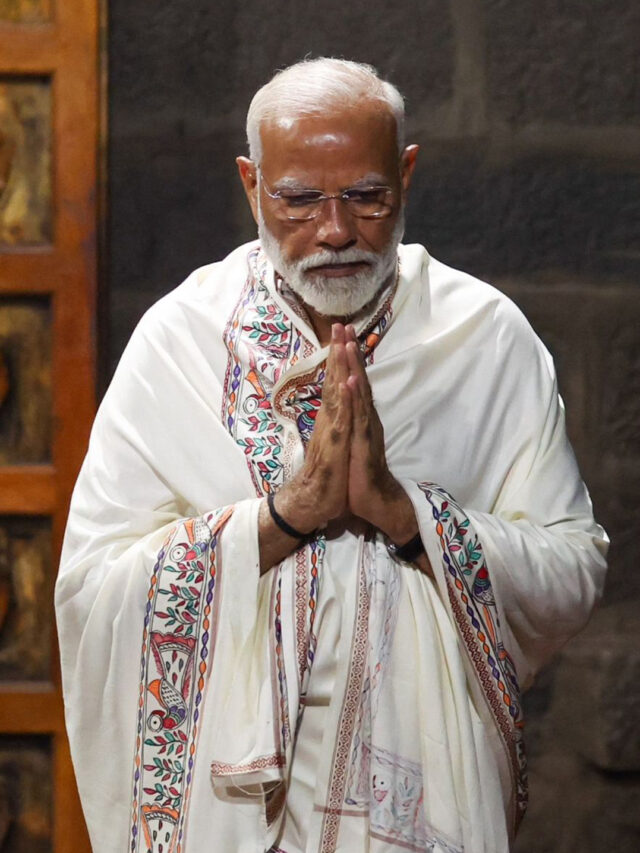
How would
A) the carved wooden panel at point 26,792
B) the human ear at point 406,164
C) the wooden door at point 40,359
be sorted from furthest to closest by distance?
the carved wooden panel at point 26,792 < the wooden door at point 40,359 < the human ear at point 406,164

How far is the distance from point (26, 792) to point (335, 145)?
5.69 feet

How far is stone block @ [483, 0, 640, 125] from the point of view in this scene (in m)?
3.60

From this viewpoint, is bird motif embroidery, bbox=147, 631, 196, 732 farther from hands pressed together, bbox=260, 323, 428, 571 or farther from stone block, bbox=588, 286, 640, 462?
stone block, bbox=588, 286, 640, 462

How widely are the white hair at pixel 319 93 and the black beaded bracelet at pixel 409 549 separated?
2.04ft

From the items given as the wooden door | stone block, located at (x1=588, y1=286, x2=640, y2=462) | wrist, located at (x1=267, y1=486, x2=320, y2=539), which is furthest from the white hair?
stone block, located at (x1=588, y1=286, x2=640, y2=462)

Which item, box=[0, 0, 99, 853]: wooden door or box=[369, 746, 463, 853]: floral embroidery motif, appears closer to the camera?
box=[369, 746, 463, 853]: floral embroidery motif

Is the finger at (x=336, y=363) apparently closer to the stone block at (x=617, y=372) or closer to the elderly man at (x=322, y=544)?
the elderly man at (x=322, y=544)

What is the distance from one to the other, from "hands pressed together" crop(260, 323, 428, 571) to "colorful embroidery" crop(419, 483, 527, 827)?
0.28ft

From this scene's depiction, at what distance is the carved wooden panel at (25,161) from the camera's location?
3479 millimetres

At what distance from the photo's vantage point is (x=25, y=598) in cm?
354

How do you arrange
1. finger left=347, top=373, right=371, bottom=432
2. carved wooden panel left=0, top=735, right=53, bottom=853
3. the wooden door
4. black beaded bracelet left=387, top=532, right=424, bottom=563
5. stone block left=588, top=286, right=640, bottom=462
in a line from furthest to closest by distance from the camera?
1. stone block left=588, top=286, right=640, bottom=462
2. carved wooden panel left=0, top=735, right=53, bottom=853
3. the wooden door
4. black beaded bracelet left=387, top=532, right=424, bottom=563
5. finger left=347, top=373, right=371, bottom=432

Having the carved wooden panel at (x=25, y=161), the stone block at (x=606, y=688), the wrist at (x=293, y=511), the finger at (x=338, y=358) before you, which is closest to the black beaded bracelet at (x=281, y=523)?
the wrist at (x=293, y=511)

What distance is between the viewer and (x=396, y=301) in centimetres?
272

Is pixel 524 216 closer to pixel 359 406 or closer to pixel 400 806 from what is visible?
pixel 359 406
